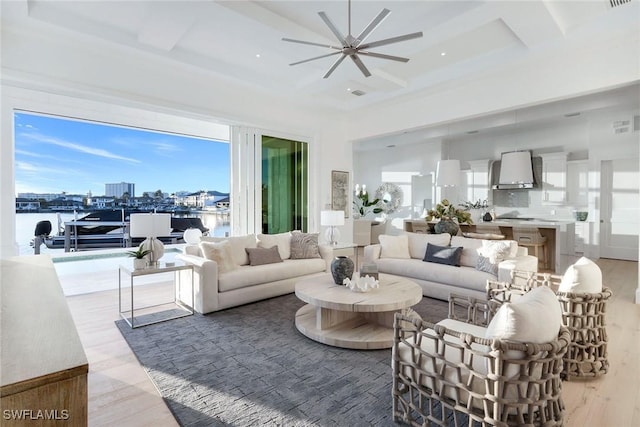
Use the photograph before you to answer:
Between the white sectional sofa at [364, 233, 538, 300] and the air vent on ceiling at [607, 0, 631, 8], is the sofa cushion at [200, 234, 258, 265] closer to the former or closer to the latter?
the white sectional sofa at [364, 233, 538, 300]

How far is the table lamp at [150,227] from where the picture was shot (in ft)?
11.9

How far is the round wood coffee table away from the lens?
2.86 m

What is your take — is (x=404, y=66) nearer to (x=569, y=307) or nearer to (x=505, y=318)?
(x=569, y=307)

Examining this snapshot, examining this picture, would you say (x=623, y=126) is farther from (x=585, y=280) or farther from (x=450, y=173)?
(x=585, y=280)

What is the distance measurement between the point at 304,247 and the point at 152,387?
3.00 metres

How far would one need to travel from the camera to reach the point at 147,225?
3648 millimetres

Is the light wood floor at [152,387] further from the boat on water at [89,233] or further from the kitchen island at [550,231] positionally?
the boat on water at [89,233]

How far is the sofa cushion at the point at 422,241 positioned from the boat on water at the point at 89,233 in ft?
14.9

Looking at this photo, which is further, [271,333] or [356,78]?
[356,78]

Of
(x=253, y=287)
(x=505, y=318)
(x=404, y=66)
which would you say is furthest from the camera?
(x=404, y=66)

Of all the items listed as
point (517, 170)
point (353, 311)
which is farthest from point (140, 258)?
Answer: point (517, 170)

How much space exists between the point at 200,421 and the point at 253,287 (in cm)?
223

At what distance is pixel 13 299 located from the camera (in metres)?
1.13

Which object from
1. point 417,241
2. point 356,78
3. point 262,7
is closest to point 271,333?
point 417,241
